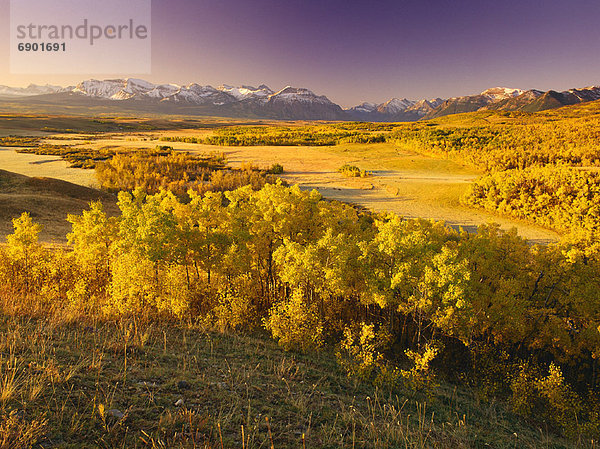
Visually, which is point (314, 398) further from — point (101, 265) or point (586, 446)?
point (101, 265)

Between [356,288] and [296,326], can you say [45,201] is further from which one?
[356,288]

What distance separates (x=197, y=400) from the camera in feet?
16.9

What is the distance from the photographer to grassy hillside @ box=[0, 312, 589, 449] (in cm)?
413

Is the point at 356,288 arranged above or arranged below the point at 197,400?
above

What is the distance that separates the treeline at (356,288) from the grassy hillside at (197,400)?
30.4 inches

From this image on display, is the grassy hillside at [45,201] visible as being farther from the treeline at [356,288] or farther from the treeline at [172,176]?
the treeline at [356,288]

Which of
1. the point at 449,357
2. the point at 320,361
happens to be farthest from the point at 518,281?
the point at 320,361

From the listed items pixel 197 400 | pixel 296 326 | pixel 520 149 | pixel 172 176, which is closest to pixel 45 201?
pixel 172 176

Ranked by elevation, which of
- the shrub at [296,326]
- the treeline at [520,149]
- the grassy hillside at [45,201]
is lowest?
the shrub at [296,326]

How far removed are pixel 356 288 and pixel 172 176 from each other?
25.2 metres

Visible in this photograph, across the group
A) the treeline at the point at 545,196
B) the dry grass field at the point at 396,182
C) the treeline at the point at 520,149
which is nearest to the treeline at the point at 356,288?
the dry grass field at the point at 396,182

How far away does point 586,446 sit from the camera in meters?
6.66

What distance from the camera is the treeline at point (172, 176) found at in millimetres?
25016

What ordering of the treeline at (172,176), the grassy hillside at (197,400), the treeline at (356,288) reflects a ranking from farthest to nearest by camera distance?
the treeline at (172,176) → the treeline at (356,288) → the grassy hillside at (197,400)
